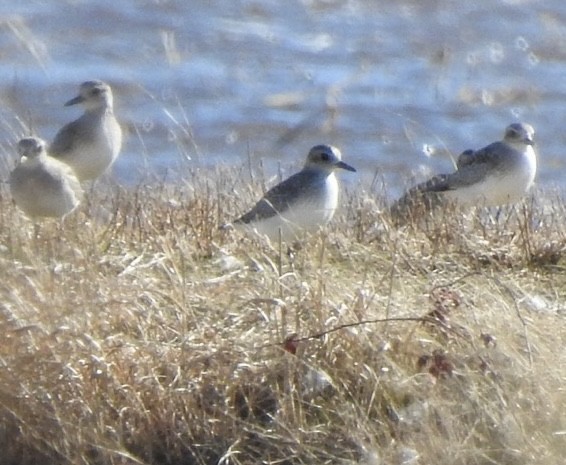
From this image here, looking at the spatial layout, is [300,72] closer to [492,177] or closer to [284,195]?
[492,177]

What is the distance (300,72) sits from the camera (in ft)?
64.0

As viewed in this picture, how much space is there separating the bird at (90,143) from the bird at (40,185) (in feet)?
3.29

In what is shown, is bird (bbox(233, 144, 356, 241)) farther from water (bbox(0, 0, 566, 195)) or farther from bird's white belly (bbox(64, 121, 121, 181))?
water (bbox(0, 0, 566, 195))

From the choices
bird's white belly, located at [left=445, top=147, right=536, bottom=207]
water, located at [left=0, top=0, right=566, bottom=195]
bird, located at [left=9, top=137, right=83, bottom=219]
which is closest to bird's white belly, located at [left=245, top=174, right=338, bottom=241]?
bird, located at [left=9, top=137, right=83, bottom=219]

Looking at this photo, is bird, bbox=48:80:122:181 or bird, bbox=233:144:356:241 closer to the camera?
bird, bbox=233:144:356:241

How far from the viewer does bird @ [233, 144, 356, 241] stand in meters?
9.70

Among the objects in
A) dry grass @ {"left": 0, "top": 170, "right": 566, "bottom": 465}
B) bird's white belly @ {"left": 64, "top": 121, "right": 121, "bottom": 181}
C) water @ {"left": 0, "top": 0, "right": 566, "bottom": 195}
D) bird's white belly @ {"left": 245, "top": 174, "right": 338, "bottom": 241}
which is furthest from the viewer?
water @ {"left": 0, "top": 0, "right": 566, "bottom": 195}

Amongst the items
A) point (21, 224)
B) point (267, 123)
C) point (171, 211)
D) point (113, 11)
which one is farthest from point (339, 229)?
point (113, 11)

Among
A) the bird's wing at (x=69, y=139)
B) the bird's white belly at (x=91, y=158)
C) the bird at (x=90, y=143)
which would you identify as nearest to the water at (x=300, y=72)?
the bird at (x=90, y=143)

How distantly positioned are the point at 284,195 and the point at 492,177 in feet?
8.13

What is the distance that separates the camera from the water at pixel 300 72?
687 inches

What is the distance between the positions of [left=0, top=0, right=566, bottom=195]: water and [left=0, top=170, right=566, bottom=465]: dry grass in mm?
7786

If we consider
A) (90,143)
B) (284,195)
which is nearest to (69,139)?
(90,143)

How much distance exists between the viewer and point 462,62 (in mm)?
20797
